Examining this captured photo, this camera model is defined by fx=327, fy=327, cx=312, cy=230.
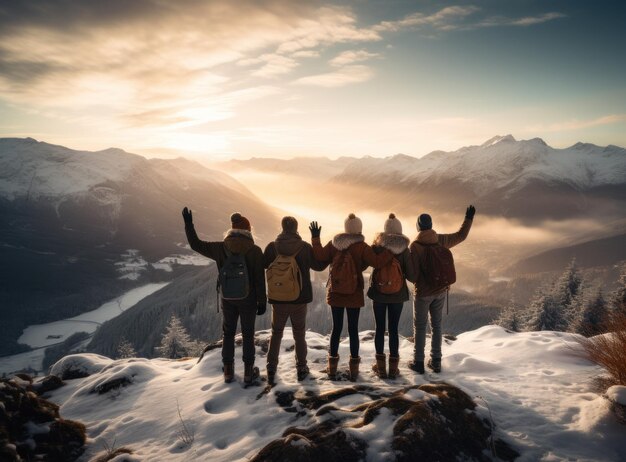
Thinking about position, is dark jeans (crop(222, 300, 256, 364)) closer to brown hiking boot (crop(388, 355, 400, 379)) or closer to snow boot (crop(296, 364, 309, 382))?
snow boot (crop(296, 364, 309, 382))

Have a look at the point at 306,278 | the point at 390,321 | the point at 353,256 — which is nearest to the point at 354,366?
the point at 390,321

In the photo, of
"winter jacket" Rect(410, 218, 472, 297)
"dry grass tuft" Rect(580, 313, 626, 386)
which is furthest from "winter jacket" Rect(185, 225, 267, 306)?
"dry grass tuft" Rect(580, 313, 626, 386)

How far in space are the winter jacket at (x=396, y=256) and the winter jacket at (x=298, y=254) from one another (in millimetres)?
1190

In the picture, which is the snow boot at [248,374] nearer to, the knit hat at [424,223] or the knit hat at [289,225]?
the knit hat at [289,225]

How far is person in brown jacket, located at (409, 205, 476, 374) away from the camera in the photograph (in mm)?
7152

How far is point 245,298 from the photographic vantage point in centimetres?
666

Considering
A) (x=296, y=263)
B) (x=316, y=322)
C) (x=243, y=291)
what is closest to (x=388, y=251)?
(x=296, y=263)

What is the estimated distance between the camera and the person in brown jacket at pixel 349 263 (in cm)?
670

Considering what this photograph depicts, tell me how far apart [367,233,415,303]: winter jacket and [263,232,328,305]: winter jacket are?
1.19 metres

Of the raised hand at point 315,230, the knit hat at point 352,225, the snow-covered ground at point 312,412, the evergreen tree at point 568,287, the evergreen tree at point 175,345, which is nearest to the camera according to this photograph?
the snow-covered ground at point 312,412

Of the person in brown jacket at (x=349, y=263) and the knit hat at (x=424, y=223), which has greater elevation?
the knit hat at (x=424, y=223)

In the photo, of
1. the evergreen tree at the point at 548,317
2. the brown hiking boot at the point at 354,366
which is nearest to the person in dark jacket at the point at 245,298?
the brown hiking boot at the point at 354,366

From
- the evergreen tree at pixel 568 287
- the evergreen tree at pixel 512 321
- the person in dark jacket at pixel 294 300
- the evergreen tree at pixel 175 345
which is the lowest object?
the evergreen tree at pixel 175 345

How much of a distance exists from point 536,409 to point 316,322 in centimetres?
7052
